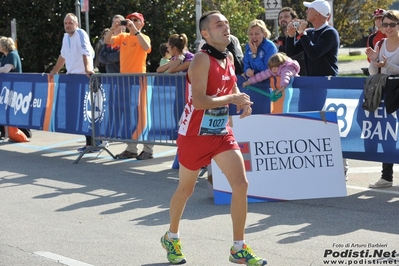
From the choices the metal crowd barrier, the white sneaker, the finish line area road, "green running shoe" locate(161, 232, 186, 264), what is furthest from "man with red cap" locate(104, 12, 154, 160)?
"green running shoe" locate(161, 232, 186, 264)

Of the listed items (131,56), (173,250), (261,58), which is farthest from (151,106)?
(173,250)

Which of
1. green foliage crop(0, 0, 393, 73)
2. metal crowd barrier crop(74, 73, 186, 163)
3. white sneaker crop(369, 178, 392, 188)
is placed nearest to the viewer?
white sneaker crop(369, 178, 392, 188)

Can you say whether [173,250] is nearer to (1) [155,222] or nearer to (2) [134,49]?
(1) [155,222]

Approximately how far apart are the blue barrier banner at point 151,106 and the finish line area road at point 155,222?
1.99ft

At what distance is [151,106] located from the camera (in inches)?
453

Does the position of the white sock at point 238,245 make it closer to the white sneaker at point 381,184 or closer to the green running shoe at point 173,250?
the green running shoe at point 173,250

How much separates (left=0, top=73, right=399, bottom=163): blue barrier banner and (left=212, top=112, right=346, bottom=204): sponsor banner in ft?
1.45

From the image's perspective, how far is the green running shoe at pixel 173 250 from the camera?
6.39 meters

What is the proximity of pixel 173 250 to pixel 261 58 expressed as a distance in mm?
4255

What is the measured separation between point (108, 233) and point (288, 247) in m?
1.76

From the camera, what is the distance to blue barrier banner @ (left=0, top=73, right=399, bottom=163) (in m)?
9.03

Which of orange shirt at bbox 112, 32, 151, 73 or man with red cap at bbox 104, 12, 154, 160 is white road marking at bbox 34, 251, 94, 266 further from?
orange shirt at bbox 112, 32, 151, 73

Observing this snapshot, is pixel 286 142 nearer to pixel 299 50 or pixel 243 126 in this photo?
pixel 243 126

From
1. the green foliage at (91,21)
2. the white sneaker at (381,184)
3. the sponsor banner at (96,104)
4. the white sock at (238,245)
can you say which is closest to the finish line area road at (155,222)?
the white sneaker at (381,184)
